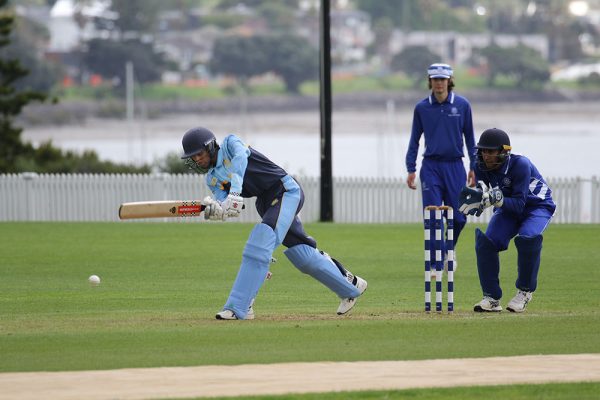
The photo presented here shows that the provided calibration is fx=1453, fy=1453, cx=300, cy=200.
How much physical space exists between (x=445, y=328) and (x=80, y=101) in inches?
4012

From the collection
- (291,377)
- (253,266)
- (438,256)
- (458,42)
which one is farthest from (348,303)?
(458,42)

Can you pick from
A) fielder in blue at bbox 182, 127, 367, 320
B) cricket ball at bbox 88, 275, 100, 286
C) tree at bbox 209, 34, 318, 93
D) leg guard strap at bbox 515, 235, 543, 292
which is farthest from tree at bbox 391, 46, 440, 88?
fielder in blue at bbox 182, 127, 367, 320

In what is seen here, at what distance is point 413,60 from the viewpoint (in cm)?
12262

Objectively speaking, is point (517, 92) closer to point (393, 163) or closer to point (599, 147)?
point (599, 147)

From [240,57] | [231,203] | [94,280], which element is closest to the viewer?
[231,203]

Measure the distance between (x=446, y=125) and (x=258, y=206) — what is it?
14.4 feet

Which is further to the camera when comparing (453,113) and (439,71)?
(453,113)

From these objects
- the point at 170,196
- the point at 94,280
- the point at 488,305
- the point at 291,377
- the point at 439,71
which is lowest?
the point at 170,196

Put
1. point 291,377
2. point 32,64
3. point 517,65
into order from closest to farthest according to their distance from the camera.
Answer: point 291,377
point 32,64
point 517,65

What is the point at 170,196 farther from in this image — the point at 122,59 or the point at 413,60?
the point at 413,60

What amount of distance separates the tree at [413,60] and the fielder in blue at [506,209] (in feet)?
349

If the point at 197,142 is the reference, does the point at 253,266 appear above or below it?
below

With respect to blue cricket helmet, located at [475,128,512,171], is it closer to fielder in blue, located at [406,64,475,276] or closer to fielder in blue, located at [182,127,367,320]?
fielder in blue, located at [182,127,367,320]

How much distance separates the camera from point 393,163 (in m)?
85.0
